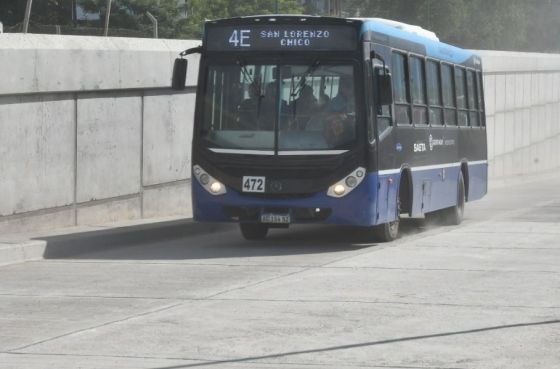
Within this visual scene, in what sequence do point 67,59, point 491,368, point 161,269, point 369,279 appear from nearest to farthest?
1. point 491,368
2. point 369,279
3. point 161,269
4. point 67,59

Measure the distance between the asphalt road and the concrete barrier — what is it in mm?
1413

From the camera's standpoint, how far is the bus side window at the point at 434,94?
20.1 metres

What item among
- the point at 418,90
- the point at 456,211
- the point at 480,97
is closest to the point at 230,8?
the point at 480,97

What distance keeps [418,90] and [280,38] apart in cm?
324

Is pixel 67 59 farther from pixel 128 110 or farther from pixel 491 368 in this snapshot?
pixel 491 368

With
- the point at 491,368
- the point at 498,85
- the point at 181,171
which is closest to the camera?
the point at 491,368

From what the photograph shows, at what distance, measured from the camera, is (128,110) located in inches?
796

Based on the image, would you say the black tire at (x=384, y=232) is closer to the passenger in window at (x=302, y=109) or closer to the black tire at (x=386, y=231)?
the black tire at (x=386, y=231)

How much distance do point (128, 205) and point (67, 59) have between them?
312cm

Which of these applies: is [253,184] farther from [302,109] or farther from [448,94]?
[448,94]

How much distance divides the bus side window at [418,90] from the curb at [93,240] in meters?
3.78

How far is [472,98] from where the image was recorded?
78.3 feet

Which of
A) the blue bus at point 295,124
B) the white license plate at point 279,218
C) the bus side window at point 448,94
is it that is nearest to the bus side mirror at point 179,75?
the blue bus at point 295,124

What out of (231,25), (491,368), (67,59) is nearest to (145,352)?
(491,368)
